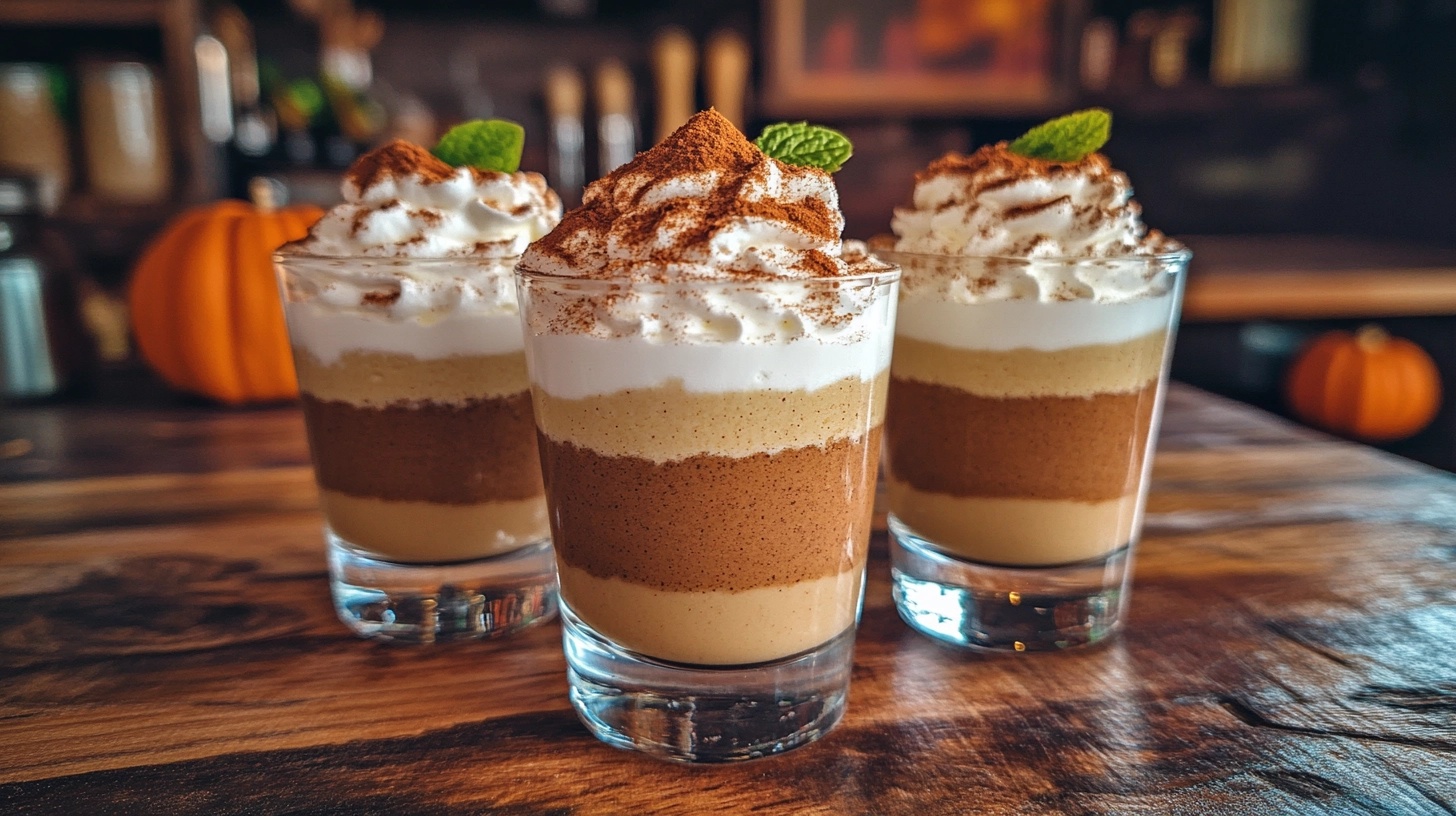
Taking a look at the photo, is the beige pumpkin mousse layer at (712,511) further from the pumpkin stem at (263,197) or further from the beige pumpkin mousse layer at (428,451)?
the pumpkin stem at (263,197)

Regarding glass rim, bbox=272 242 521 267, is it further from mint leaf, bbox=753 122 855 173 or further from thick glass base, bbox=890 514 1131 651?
thick glass base, bbox=890 514 1131 651

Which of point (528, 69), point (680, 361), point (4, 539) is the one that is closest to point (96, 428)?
point (4, 539)

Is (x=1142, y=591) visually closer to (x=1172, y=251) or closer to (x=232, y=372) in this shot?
(x=1172, y=251)

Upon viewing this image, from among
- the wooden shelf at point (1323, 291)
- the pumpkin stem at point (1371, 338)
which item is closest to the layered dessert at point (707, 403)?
the wooden shelf at point (1323, 291)

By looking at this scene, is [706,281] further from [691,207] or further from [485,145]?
[485,145]

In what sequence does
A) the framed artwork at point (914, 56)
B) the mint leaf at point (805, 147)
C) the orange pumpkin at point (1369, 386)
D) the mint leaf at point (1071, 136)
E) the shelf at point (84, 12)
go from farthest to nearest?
the framed artwork at point (914, 56)
the orange pumpkin at point (1369, 386)
the shelf at point (84, 12)
the mint leaf at point (1071, 136)
the mint leaf at point (805, 147)

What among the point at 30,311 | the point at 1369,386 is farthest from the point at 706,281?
the point at 1369,386

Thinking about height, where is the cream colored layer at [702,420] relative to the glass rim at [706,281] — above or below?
below

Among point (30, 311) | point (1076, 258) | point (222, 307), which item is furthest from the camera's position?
point (222, 307)
